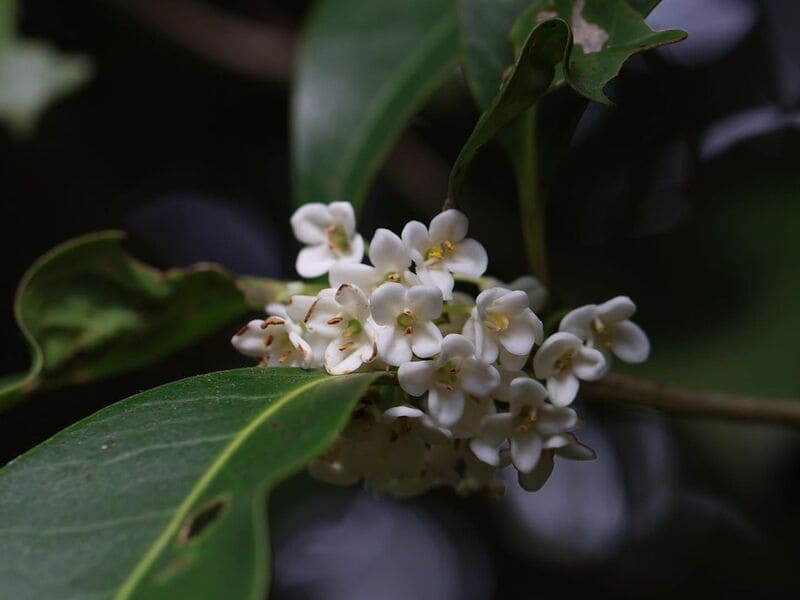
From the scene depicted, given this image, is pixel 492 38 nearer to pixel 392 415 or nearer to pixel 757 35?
pixel 392 415

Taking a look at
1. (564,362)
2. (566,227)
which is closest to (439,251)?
(564,362)

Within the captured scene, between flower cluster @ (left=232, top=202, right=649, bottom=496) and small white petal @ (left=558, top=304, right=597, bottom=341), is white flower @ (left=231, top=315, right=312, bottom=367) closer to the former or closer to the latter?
flower cluster @ (left=232, top=202, right=649, bottom=496)

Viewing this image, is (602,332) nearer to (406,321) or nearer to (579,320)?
(579,320)

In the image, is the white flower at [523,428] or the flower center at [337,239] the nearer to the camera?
the white flower at [523,428]

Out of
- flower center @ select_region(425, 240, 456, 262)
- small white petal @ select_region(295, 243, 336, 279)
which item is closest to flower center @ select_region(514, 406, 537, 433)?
flower center @ select_region(425, 240, 456, 262)

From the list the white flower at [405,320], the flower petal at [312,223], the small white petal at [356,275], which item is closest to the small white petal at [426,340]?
the white flower at [405,320]

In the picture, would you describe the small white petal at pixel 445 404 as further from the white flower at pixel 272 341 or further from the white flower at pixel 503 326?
the white flower at pixel 272 341
